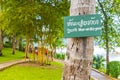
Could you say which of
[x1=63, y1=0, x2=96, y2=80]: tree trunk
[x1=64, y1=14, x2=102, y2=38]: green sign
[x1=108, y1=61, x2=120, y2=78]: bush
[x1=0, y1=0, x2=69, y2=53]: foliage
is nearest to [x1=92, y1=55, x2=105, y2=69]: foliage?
[x1=0, y1=0, x2=69, y2=53]: foliage

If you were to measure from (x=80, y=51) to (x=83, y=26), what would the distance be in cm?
29

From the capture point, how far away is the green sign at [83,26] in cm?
305

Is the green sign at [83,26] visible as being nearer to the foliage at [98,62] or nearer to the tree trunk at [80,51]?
the tree trunk at [80,51]

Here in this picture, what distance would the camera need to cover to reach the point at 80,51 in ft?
10.3

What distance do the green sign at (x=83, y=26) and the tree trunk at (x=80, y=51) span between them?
3.3 inches

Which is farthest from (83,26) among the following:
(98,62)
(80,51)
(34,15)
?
(98,62)

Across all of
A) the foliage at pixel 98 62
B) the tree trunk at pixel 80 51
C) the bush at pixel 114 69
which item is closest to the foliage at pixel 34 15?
the foliage at pixel 98 62

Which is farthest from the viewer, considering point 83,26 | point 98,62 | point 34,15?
point 98,62

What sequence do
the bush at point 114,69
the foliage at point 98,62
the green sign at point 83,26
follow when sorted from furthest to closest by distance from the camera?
1. the foliage at point 98,62
2. the bush at point 114,69
3. the green sign at point 83,26

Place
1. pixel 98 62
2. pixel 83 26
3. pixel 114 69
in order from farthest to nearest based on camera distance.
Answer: pixel 98 62 → pixel 114 69 → pixel 83 26

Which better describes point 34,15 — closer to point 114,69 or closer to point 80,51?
point 114,69

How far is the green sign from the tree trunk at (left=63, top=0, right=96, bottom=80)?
85 millimetres

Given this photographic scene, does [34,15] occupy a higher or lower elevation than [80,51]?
higher

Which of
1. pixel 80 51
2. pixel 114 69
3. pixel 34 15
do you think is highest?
pixel 34 15
